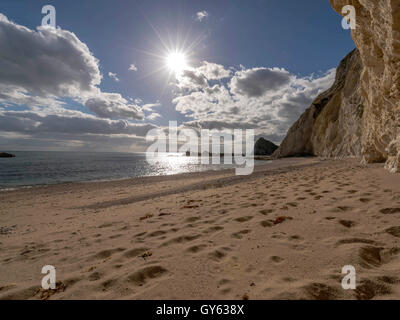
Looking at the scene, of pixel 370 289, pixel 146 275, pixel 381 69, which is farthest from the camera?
pixel 381 69

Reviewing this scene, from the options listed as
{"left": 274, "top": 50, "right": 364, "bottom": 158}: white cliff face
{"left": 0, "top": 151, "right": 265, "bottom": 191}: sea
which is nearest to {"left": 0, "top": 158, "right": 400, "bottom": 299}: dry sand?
{"left": 0, "top": 151, "right": 265, "bottom": 191}: sea

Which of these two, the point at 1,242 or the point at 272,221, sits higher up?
the point at 272,221

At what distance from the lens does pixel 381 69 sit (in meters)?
8.68

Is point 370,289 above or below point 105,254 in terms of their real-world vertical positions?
above

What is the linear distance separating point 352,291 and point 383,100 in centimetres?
1091

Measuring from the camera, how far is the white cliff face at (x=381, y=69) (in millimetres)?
6613

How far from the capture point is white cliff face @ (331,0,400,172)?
21.7 feet

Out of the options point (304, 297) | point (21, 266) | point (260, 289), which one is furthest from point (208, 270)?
point (21, 266)

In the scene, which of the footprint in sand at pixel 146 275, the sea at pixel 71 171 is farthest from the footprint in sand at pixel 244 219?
the sea at pixel 71 171

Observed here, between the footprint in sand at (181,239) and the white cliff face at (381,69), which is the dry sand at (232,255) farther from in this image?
the white cliff face at (381,69)

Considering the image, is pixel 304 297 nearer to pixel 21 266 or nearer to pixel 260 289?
pixel 260 289

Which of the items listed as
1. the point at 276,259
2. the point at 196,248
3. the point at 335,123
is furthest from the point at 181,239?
the point at 335,123

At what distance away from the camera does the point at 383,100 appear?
8.57 m

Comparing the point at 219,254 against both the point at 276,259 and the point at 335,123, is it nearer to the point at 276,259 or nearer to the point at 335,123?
the point at 276,259
